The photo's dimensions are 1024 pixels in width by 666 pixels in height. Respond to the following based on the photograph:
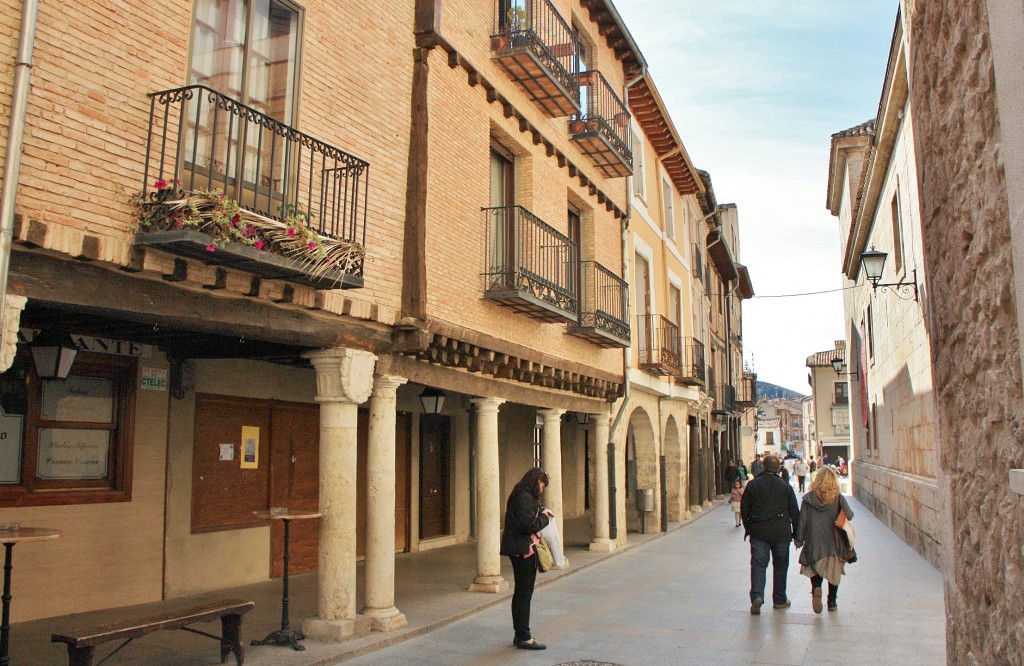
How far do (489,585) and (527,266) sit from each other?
13.7 feet

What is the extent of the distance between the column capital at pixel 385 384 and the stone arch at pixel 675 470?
12.6m

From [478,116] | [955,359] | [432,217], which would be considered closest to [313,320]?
[432,217]

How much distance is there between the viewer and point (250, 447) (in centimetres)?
1070

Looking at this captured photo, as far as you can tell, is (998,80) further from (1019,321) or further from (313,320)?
(313,320)

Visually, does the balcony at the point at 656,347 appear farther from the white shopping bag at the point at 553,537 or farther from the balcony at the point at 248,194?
the balcony at the point at 248,194

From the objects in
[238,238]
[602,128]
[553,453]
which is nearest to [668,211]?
[602,128]

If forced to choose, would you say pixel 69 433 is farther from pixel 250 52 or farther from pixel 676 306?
pixel 676 306

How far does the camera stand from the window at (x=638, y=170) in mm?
18688

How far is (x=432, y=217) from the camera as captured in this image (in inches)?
365

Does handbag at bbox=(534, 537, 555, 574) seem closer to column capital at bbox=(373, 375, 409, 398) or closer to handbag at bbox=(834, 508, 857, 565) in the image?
column capital at bbox=(373, 375, 409, 398)

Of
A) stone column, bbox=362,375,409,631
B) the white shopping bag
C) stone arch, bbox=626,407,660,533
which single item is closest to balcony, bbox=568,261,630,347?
stone arch, bbox=626,407,660,533

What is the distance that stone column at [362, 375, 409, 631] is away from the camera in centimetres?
830

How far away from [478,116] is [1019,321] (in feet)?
26.7

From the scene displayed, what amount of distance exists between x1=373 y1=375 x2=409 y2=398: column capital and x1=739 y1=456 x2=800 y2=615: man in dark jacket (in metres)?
4.06
